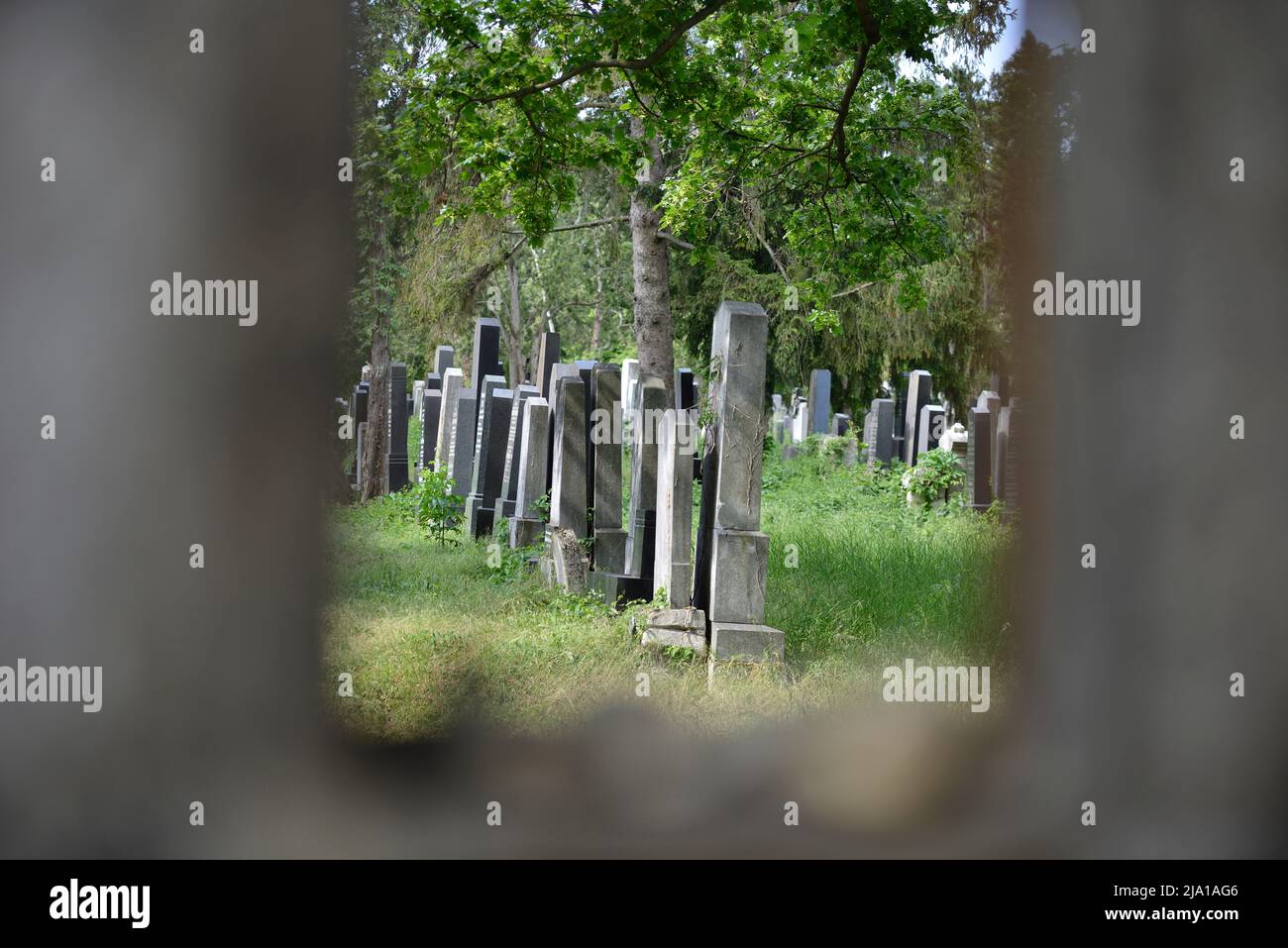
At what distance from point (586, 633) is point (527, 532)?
8.74 ft

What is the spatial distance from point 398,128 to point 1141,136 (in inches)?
134

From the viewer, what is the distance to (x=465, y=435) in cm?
1109

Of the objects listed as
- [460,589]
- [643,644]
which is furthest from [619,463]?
[643,644]

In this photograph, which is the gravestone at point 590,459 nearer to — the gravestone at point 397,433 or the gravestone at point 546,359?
the gravestone at point 546,359

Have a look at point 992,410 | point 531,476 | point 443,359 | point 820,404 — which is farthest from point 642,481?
point 820,404

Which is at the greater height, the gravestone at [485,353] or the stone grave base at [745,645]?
the gravestone at [485,353]

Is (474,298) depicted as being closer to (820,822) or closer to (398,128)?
(398,128)

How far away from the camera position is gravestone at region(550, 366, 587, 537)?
7742 mm

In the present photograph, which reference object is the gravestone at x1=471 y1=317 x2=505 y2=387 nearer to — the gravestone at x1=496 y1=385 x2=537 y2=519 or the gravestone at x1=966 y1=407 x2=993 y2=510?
the gravestone at x1=496 y1=385 x2=537 y2=519

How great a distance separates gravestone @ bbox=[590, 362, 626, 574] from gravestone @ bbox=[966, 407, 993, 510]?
5.21 meters

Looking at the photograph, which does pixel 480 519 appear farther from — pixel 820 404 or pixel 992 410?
pixel 820 404

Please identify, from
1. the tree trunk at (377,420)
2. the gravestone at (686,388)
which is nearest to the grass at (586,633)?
the gravestone at (686,388)

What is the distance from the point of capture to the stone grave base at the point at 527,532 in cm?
892

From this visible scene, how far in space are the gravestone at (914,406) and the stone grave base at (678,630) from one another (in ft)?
31.4
